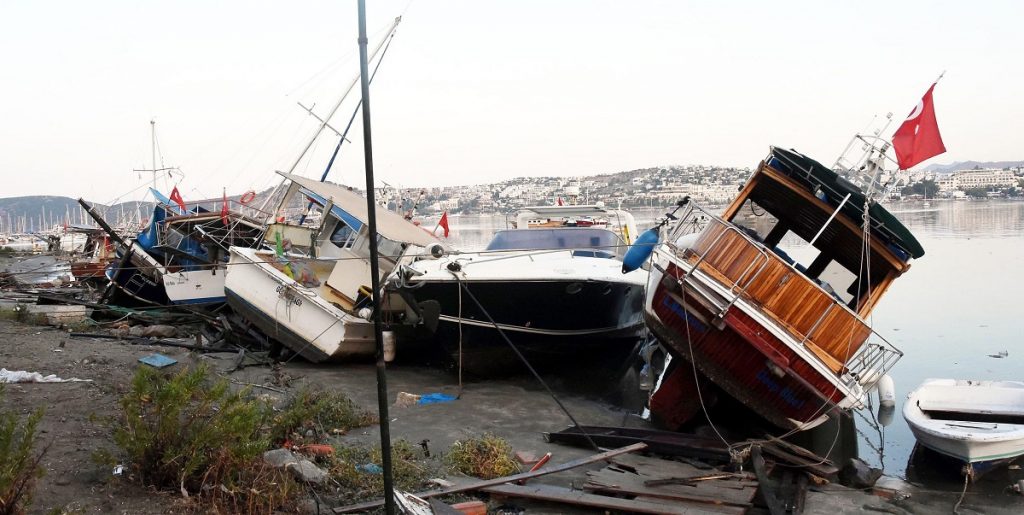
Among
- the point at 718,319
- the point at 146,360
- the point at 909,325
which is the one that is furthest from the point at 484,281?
the point at 909,325

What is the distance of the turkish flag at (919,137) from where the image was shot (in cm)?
913

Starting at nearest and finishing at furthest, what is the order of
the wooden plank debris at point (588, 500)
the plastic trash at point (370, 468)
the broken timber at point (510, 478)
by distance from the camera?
the broken timber at point (510, 478) < the wooden plank debris at point (588, 500) < the plastic trash at point (370, 468)

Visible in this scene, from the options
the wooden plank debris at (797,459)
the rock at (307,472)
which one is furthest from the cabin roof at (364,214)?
the wooden plank debris at (797,459)

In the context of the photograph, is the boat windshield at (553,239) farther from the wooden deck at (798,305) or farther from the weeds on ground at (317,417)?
the weeds on ground at (317,417)

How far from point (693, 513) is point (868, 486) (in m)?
2.98

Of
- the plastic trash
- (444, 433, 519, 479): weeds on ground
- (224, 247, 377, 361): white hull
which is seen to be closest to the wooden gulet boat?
(444, 433, 519, 479): weeds on ground

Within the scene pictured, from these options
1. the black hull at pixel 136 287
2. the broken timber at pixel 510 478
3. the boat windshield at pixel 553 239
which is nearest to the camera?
the broken timber at pixel 510 478

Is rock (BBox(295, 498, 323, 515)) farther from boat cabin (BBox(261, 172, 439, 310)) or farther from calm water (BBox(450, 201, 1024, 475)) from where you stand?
calm water (BBox(450, 201, 1024, 475))

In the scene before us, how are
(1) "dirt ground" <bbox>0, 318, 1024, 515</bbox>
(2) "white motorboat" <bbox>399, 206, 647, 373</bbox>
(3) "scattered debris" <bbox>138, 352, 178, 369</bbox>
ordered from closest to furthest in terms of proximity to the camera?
(1) "dirt ground" <bbox>0, 318, 1024, 515</bbox> < (3) "scattered debris" <bbox>138, 352, 178, 369</bbox> < (2) "white motorboat" <bbox>399, 206, 647, 373</bbox>

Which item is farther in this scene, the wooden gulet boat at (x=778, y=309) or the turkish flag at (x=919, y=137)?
the turkish flag at (x=919, y=137)

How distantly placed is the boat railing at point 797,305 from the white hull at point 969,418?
1.06 m

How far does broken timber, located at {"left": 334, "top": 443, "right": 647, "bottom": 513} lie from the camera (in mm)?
5742

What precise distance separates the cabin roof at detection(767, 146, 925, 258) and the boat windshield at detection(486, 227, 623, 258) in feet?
16.2

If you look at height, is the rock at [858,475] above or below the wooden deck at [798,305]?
below
